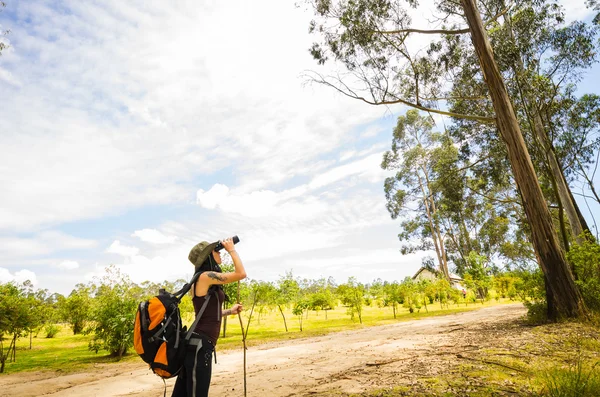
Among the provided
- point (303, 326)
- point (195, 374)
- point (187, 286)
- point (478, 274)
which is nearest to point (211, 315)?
point (187, 286)

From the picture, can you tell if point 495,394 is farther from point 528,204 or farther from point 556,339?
point 528,204

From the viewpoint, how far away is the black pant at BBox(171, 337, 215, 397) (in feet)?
7.43

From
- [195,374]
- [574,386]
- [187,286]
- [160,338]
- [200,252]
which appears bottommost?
[574,386]

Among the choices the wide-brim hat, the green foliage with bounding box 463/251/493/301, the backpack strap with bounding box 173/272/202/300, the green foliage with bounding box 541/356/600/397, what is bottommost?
the green foliage with bounding box 541/356/600/397

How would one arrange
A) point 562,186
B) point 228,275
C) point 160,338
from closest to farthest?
point 160,338 → point 228,275 → point 562,186

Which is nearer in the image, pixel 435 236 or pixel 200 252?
pixel 200 252

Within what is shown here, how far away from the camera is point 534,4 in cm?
1391

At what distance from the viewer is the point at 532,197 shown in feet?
28.1

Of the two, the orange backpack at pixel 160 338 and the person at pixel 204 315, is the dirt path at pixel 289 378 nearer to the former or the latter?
the person at pixel 204 315

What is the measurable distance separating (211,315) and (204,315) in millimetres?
50

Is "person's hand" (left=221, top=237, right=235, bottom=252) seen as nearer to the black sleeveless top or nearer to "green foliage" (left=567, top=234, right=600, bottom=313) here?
the black sleeveless top

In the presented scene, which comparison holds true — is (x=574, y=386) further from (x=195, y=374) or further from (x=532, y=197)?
(x=532, y=197)

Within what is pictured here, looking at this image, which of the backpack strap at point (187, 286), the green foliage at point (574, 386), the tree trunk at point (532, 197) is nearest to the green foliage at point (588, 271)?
the tree trunk at point (532, 197)

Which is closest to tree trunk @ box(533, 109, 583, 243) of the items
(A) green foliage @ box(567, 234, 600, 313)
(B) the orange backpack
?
(A) green foliage @ box(567, 234, 600, 313)
